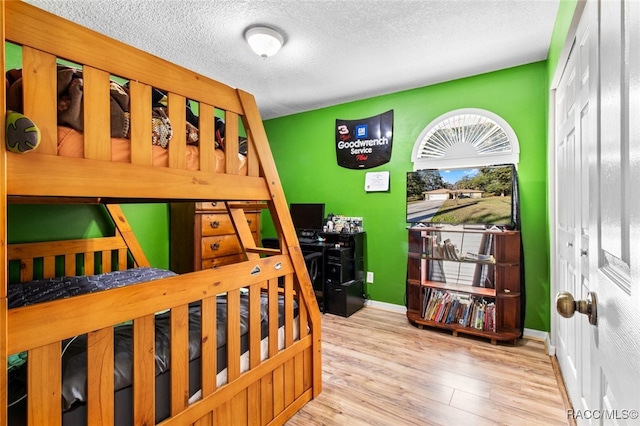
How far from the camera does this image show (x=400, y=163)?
330 centimetres

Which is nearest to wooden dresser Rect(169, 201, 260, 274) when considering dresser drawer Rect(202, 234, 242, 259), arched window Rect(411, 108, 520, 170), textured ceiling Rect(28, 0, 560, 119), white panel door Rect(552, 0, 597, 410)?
dresser drawer Rect(202, 234, 242, 259)

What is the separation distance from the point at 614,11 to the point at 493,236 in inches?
91.8

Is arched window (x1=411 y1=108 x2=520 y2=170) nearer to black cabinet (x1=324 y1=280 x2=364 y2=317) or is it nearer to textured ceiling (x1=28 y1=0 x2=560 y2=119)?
textured ceiling (x1=28 y1=0 x2=560 y2=119)

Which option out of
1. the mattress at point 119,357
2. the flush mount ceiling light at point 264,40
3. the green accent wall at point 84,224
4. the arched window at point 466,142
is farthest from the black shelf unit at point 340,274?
the flush mount ceiling light at point 264,40

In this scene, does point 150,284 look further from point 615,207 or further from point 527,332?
point 527,332

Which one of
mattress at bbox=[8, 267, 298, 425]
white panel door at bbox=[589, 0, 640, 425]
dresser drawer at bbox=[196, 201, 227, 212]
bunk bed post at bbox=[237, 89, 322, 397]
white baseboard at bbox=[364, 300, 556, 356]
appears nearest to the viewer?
white panel door at bbox=[589, 0, 640, 425]

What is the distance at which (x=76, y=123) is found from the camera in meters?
0.95

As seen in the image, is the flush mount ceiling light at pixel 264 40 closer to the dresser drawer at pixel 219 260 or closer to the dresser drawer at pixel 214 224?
the dresser drawer at pixel 214 224

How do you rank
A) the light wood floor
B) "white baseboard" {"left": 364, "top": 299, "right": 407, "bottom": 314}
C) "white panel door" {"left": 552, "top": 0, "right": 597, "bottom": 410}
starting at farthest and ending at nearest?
"white baseboard" {"left": 364, "top": 299, "right": 407, "bottom": 314}
the light wood floor
"white panel door" {"left": 552, "top": 0, "right": 597, "bottom": 410}

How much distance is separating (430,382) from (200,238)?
2.31 metres

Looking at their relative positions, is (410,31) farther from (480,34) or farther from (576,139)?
(576,139)

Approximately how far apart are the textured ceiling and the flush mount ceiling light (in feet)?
0.17

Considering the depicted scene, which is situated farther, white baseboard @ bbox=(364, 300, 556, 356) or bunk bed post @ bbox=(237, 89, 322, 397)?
white baseboard @ bbox=(364, 300, 556, 356)

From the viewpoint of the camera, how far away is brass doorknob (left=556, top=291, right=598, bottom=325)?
0.65 meters
